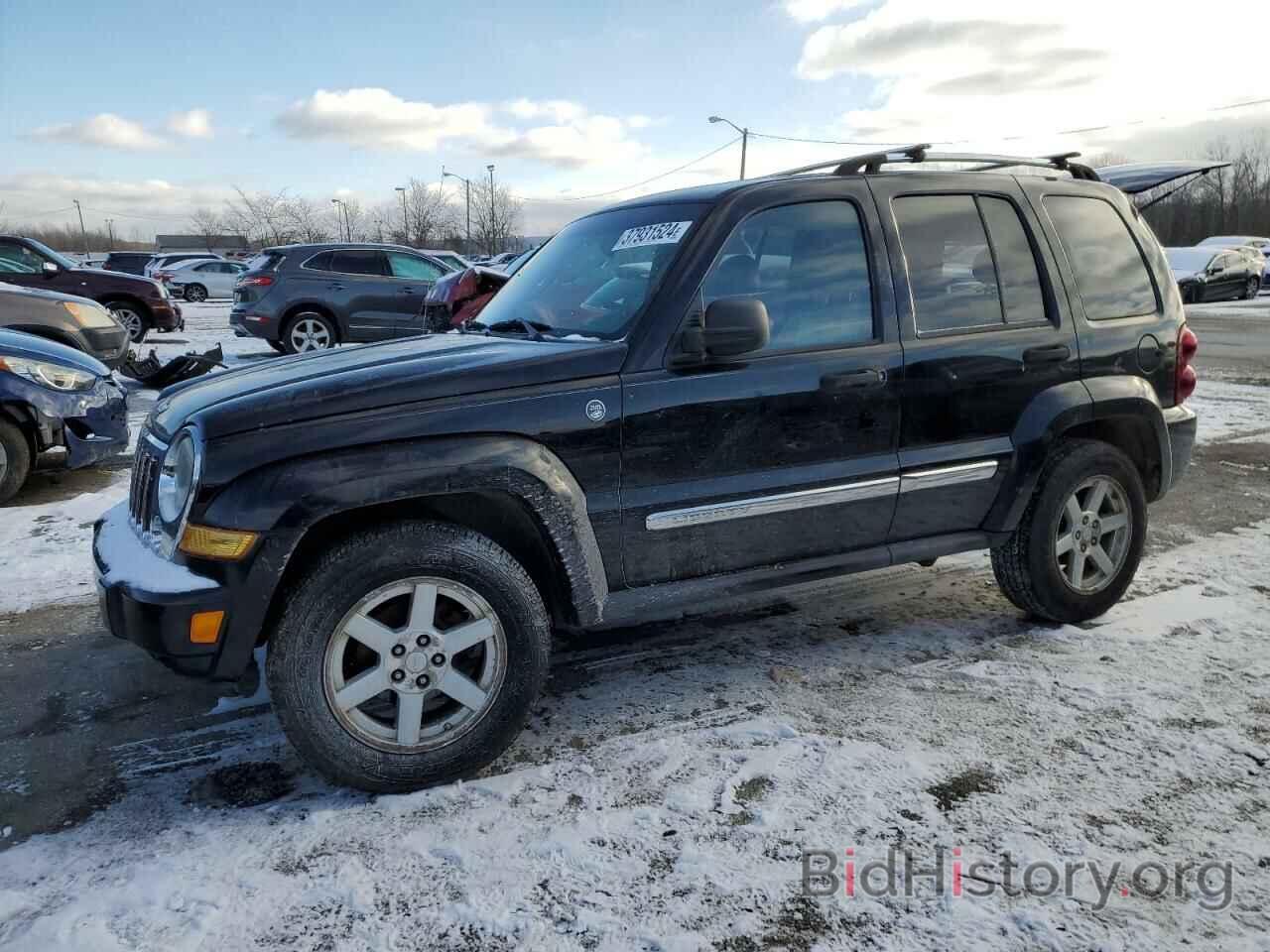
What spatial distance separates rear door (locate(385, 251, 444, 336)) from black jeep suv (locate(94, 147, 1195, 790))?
32.6ft

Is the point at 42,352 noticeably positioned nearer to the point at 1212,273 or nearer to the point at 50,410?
the point at 50,410

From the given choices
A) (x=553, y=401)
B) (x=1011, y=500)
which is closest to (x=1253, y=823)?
(x=1011, y=500)

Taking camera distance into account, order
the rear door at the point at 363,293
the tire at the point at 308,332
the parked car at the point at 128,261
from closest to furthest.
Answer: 1. the tire at the point at 308,332
2. the rear door at the point at 363,293
3. the parked car at the point at 128,261

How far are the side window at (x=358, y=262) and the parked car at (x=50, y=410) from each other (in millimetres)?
7191

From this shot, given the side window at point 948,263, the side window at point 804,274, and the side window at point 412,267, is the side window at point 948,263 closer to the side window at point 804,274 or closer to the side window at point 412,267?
the side window at point 804,274

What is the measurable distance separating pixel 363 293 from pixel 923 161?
1089 centimetres

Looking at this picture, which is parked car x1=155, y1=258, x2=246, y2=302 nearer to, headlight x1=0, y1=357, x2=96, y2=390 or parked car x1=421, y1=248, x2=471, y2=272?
parked car x1=421, y1=248, x2=471, y2=272

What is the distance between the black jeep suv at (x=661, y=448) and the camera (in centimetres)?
262

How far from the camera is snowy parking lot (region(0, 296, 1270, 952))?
2211mm

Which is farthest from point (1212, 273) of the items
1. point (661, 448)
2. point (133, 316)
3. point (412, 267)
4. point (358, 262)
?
point (661, 448)

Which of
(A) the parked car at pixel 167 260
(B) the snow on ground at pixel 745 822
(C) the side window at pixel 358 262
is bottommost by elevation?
(B) the snow on ground at pixel 745 822

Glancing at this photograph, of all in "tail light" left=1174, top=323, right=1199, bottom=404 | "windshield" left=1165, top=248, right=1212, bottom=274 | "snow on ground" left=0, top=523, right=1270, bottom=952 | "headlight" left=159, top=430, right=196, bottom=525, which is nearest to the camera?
"snow on ground" left=0, top=523, right=1270, bottom=952

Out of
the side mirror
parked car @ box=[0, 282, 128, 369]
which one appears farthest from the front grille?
parked car @ box=[0, 282, 128, 369]

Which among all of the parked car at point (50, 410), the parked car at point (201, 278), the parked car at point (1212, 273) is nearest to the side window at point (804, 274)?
the parked car at point (50, 410)
